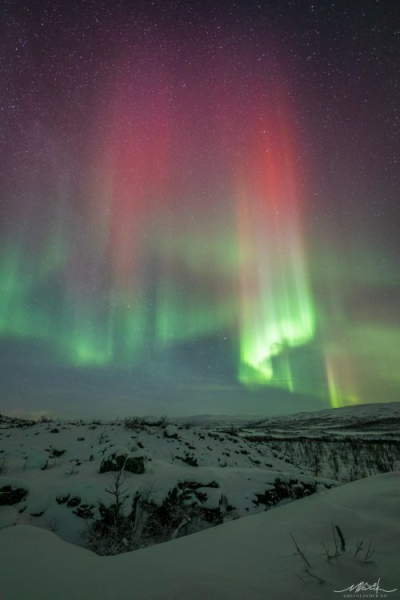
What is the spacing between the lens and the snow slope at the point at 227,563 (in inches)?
109

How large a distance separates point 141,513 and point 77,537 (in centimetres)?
180

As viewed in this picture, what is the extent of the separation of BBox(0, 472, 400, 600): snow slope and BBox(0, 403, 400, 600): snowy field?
0.06 ft

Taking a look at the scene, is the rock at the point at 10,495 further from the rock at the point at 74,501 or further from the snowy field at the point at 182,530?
the rock at the point at 74,501

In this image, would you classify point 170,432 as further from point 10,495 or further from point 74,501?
point 10,495

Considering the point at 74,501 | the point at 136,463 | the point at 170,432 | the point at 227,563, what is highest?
the point at 227,563

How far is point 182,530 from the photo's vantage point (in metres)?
8.29

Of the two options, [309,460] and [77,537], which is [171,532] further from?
[309,460]

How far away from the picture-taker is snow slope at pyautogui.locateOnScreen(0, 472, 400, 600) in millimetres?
2758

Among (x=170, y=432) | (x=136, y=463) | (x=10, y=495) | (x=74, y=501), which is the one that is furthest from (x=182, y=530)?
(x=170, y=432)

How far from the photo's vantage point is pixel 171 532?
26.1 feet

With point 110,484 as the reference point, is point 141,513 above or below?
below

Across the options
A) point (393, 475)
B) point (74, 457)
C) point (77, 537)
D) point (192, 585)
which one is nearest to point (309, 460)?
point (393, 475)

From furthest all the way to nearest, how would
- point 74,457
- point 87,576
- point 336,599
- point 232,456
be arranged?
point 232,456 → point 74,457 → point 87,576 → point 336,599

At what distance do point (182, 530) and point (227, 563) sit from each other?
5.81 meters
